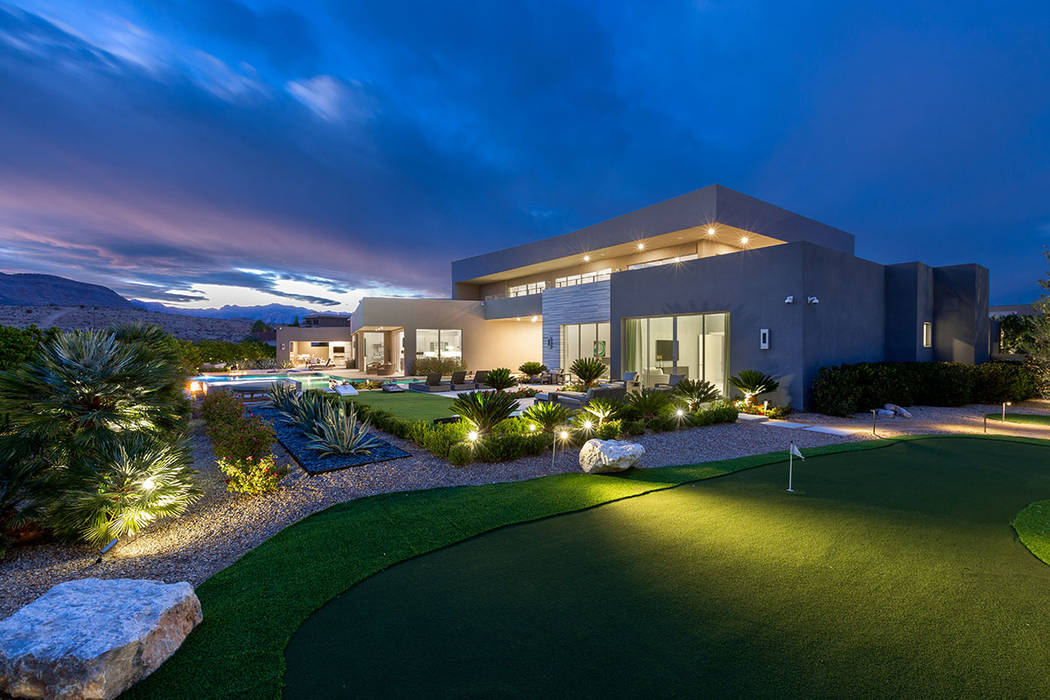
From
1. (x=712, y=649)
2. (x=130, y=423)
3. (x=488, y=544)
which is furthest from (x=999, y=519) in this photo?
(x=130, y=423)

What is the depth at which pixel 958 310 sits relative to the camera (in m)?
14.5

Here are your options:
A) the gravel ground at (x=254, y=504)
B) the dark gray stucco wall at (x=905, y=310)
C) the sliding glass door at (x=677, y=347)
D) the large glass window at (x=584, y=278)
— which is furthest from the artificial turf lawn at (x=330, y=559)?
the large glass window at (x=584, y=278)

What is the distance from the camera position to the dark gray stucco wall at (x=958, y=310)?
14.2 meters

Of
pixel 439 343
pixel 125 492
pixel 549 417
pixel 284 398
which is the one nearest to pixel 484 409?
pixel 549 417

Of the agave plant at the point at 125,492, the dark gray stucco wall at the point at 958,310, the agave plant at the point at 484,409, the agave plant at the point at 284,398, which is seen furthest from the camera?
the dark gray stucco wall at the point at 958,310

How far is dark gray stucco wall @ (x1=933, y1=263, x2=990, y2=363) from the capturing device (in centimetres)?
1425

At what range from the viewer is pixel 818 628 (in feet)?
8.31

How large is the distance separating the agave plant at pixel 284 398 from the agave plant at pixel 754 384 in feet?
38.4

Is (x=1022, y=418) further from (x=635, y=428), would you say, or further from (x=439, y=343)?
(x=439, y=343)

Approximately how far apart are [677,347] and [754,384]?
3.09 m

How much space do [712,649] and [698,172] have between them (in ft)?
150

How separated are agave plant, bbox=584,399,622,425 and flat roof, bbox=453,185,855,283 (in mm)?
11088

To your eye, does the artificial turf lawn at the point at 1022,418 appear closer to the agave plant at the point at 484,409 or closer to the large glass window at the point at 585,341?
the large glass window at the point at 585,341

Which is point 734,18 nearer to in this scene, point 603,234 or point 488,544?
point 603,234
